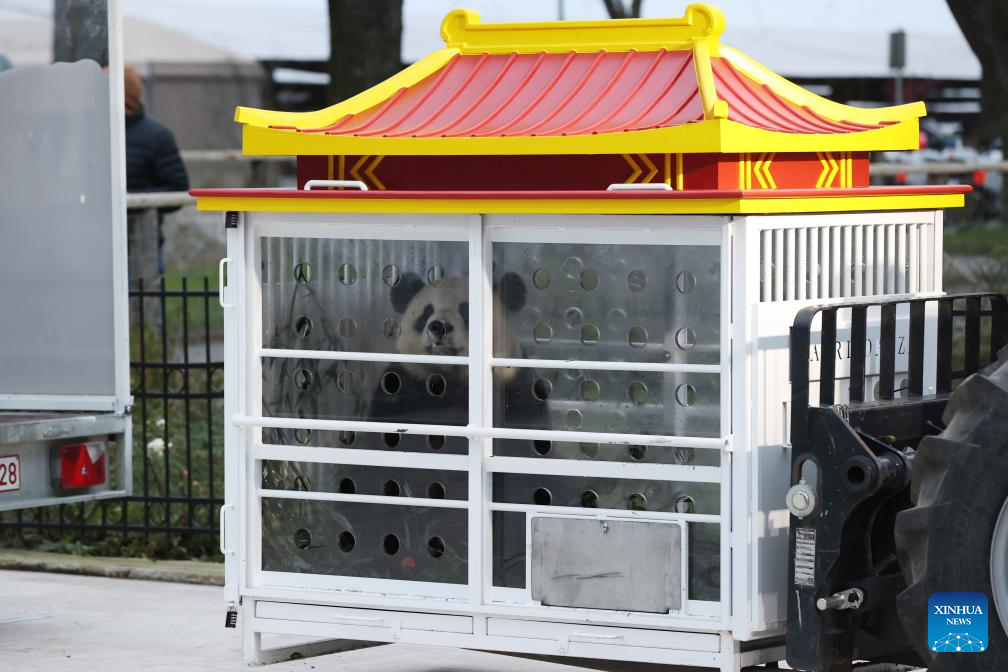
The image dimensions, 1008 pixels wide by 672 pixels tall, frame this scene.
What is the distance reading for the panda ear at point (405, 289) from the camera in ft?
16.5

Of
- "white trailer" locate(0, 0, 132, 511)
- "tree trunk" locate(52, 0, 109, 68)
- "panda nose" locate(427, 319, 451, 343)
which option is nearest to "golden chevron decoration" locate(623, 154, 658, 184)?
"panda nose" locate(427, 319, 451, 343)

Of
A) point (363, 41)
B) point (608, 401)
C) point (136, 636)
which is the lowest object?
point (136, 636)

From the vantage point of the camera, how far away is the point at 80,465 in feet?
21.4

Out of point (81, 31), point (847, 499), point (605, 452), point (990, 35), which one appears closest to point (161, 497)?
point (81, 31)

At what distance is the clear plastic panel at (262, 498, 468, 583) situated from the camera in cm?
504

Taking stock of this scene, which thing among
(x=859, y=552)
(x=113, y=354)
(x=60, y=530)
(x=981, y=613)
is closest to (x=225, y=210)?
(x=113, y=354)

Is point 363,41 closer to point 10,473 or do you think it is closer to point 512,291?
point 10,473

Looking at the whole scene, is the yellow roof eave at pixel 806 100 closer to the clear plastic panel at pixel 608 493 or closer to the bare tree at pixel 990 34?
the clear plastic panel at pixel 608 493

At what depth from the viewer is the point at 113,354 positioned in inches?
255

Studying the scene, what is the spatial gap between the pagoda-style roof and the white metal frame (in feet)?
0.68

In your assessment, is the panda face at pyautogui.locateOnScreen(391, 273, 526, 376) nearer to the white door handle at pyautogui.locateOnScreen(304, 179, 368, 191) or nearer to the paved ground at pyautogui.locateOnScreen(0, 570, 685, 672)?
the white door handle at pyautogui.locateOnScreen(304, 179, 368, 191)

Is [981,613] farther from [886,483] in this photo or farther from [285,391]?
[285,391]

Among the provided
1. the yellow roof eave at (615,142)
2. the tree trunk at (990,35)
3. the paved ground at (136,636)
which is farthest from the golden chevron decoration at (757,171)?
the tree trunk at (990,35)

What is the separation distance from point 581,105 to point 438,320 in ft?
2.34
